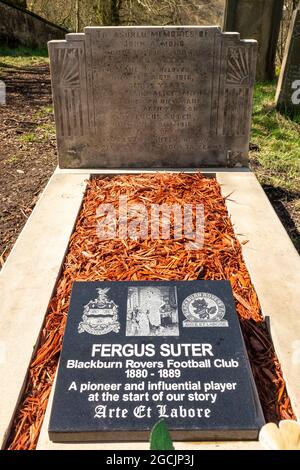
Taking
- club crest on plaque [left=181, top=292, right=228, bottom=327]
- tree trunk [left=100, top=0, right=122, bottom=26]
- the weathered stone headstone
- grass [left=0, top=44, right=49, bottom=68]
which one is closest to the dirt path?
club crest on plaque [left=181, top=292, right=228, bottom=327]

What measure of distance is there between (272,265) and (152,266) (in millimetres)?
843

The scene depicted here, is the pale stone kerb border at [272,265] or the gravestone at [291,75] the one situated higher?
the gravestone at [291,75]

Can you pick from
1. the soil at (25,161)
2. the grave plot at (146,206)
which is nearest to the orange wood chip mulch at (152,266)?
the grave plot at (146,206)

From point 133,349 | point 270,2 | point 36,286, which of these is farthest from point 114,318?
point 270,2

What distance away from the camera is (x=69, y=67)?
4391 millimetres

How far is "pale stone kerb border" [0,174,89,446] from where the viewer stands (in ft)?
7.30

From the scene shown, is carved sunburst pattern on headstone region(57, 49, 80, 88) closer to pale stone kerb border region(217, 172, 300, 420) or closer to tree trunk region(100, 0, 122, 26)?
pale stone kerb border region(217, 172, 300, 420)

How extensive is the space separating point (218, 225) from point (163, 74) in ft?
6.04

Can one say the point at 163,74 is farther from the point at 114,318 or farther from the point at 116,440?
the point at 116,440

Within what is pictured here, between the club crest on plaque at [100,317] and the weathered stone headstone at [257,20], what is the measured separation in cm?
836

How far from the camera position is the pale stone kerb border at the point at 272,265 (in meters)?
2.34

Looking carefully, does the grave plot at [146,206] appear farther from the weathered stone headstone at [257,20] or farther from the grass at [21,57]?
the grass at [21,57]

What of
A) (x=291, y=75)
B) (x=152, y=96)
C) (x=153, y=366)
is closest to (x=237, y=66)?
(x=152, y=96)

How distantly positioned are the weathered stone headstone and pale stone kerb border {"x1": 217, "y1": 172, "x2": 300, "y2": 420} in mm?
6043
